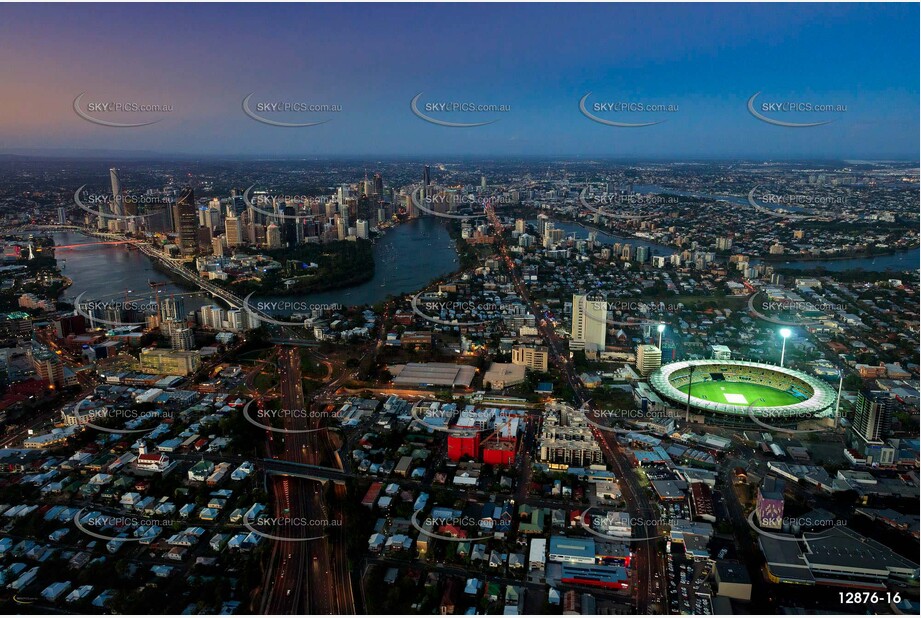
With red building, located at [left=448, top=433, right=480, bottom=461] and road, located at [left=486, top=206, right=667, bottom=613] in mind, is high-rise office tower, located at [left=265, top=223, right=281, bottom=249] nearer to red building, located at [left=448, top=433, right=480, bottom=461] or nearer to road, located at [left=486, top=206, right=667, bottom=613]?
road, located at [left=486, top=206, right=667, bottom=613]

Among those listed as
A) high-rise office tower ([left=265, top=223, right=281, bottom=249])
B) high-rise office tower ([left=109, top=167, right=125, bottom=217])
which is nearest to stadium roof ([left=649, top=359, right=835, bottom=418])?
high-rise office tower ([left=265, top=223, right=281, bottom=249])

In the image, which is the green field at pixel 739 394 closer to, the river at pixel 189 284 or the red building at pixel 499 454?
the red building at pixel 499 454

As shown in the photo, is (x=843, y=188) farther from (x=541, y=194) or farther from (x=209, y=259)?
(x=209, y=259)

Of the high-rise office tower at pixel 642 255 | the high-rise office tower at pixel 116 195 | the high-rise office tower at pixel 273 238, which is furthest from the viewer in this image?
the high-rise office tower at pixel 116 195

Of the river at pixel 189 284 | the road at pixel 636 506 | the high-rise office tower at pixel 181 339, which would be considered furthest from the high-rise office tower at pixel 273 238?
the road at pixel 636 506

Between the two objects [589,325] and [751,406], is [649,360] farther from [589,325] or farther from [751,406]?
[751,406]

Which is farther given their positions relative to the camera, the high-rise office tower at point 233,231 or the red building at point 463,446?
the high-rise office tower at point 233,231

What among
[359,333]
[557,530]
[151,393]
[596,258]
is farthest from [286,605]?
[596,258]
